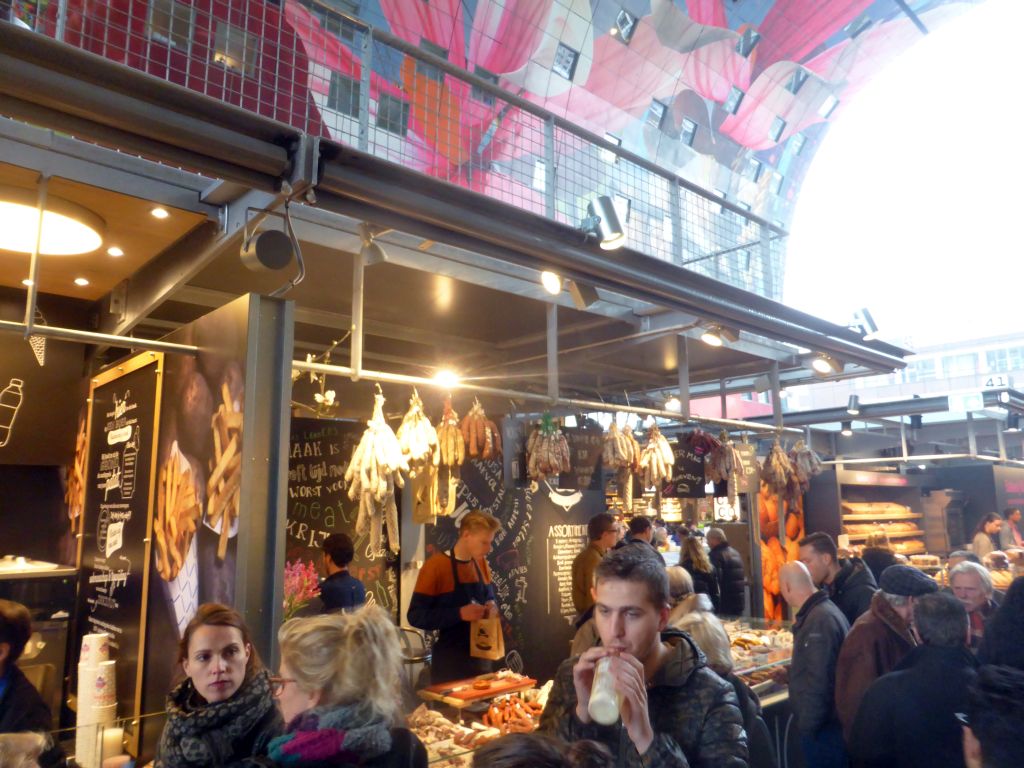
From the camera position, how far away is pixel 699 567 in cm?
805

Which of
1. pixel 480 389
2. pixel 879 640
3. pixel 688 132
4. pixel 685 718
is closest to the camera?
pixel 685 718

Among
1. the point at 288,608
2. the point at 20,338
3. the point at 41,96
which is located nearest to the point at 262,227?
the point at 41,96

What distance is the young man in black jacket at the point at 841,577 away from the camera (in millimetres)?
4699

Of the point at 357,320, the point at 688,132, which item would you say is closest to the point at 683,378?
the point at 357,320

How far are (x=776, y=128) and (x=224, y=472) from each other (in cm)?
2540

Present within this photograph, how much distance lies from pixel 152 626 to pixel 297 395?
10.8 ft

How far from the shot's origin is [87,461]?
475cm

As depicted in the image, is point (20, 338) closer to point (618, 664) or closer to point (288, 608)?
point (288, 608)

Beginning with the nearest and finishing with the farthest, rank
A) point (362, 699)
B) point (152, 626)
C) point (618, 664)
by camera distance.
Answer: point (618, 664) → point (362, 699) → point (152, 626)

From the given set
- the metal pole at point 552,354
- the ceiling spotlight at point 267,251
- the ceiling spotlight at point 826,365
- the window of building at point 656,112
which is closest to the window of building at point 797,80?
the window of building at point 656,112

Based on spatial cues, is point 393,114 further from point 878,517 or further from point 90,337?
point 878,517

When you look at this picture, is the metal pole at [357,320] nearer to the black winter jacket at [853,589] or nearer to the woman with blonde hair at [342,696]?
the woman with blonde hair at [342,696]

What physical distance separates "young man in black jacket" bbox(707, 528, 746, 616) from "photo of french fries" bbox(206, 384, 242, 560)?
669 cm

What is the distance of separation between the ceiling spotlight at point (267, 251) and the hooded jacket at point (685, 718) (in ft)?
6.65
